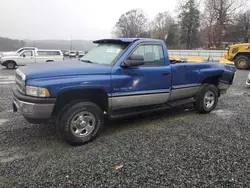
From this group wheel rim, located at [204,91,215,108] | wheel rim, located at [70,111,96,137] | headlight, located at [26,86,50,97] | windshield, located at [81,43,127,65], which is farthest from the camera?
wheel rim, located at [204,91,215,108]

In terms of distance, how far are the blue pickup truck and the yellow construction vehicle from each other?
41.8 feet

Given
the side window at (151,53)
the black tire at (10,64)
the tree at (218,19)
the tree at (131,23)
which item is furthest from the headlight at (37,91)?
the tree at (131,23)

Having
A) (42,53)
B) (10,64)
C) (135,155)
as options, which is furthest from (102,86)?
(10,64)

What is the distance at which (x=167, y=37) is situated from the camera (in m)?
54.1

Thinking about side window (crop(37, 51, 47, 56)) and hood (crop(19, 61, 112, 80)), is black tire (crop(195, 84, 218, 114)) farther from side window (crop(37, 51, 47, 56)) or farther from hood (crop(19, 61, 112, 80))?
side window (crop(37, 51, 47, 56))

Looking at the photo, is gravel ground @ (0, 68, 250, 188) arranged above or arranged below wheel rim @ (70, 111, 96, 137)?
below

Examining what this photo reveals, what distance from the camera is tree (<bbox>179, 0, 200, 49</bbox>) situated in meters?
48.9

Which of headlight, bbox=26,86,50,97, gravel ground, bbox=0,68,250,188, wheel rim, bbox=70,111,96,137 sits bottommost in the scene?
gravel ground, bbox=0,68,250,188

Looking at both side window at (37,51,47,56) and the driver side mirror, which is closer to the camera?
the driver side mirror

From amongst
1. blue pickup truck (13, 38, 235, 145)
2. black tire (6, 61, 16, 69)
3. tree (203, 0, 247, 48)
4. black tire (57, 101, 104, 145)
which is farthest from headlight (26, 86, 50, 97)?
tree (203, 0, 247, 48)

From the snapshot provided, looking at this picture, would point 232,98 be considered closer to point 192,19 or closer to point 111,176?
point 111,176

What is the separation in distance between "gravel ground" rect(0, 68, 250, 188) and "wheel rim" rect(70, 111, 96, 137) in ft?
0.81

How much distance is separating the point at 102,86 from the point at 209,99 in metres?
3.35

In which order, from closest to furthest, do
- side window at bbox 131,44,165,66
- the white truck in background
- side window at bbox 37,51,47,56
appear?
side window at bbox 131,44,165,66 < the white truck in background < side window at bbox 37,51,47,56
